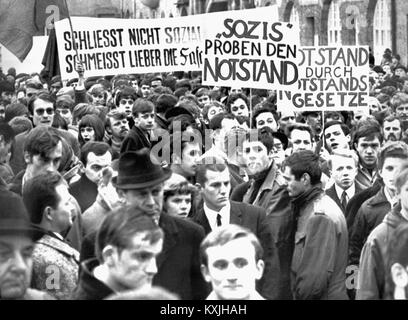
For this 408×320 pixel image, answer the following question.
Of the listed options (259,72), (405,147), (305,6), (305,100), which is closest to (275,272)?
(405,147)

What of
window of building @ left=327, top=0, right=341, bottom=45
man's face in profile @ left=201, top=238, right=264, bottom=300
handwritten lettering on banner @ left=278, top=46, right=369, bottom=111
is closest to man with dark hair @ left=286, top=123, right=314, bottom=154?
handwritten lettering on banner @ left=278, top=46, right=369, bottom=111

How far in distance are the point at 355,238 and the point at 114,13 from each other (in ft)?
209

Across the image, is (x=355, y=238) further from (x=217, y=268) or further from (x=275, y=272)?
(x=217, y=268)

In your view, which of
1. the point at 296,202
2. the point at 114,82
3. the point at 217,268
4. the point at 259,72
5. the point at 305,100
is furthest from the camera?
the point at 114,82

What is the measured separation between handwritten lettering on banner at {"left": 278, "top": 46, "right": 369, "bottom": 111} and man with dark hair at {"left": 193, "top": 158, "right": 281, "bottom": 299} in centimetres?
576

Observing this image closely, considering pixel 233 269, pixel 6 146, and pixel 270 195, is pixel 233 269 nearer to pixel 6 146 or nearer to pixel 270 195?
pixel 270 195

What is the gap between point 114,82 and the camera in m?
23.4

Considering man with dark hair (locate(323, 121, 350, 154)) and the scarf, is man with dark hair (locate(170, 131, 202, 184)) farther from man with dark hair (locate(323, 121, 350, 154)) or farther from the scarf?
man with dark hair (locate(323, 121, 350, 154))

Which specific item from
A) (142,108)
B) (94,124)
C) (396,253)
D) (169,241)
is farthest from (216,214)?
(142,108)

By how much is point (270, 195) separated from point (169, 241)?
225cm

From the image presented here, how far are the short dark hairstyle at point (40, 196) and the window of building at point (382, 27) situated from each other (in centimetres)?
2795

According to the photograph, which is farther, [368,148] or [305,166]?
[368,148]

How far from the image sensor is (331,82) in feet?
49.6

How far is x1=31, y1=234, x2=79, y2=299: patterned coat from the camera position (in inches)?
296
